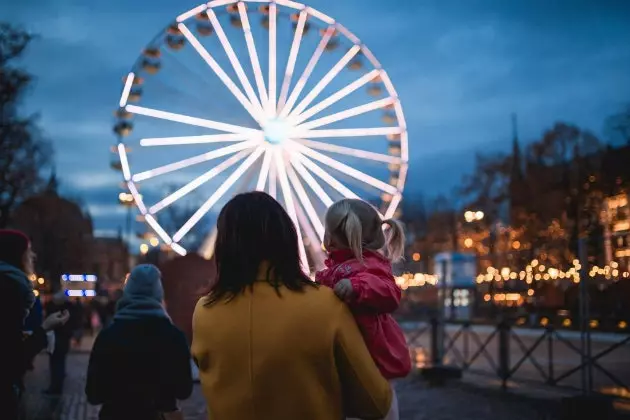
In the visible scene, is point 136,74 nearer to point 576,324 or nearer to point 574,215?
point 576,324

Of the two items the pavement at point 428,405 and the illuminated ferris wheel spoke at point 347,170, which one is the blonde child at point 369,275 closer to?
the pavement at point 428,405

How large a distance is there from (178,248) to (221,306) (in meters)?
15.2

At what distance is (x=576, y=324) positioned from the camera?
3269 centimetres

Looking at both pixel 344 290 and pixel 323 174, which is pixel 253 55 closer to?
pixel 323 174

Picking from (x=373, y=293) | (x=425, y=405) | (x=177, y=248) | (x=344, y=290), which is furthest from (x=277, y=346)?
(x=177, y=248)

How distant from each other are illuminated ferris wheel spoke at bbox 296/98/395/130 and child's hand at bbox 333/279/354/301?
16.3 metres

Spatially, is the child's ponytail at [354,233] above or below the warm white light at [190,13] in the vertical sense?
below

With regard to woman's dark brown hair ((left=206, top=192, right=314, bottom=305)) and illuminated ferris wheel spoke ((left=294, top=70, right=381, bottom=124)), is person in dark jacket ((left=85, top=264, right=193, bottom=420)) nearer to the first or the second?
woman's dark brown hair ((left=206, top=192, right=314, bottom=305))

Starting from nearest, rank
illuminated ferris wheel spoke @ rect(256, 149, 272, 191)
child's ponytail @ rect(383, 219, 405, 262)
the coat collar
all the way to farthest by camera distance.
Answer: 1. the coat collar
2. child's ponytail @ rect(383, 219, 405, 262)
3. illuminated ferris wheel spoke @ rect(256, 149, 272, 191)

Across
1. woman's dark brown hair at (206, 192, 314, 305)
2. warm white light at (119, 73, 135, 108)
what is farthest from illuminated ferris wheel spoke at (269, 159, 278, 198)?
woman's dark brown hair at (206, 192, 314, 305)

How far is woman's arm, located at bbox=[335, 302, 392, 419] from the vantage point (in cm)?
258

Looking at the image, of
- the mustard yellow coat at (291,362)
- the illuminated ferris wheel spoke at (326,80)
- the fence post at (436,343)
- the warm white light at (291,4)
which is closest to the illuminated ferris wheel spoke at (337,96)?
the illuminated ferris wheel spoke at (326,80)

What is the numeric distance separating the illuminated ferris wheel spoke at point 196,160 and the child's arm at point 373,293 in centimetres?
1588

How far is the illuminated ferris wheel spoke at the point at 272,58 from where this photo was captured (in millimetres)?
19172
